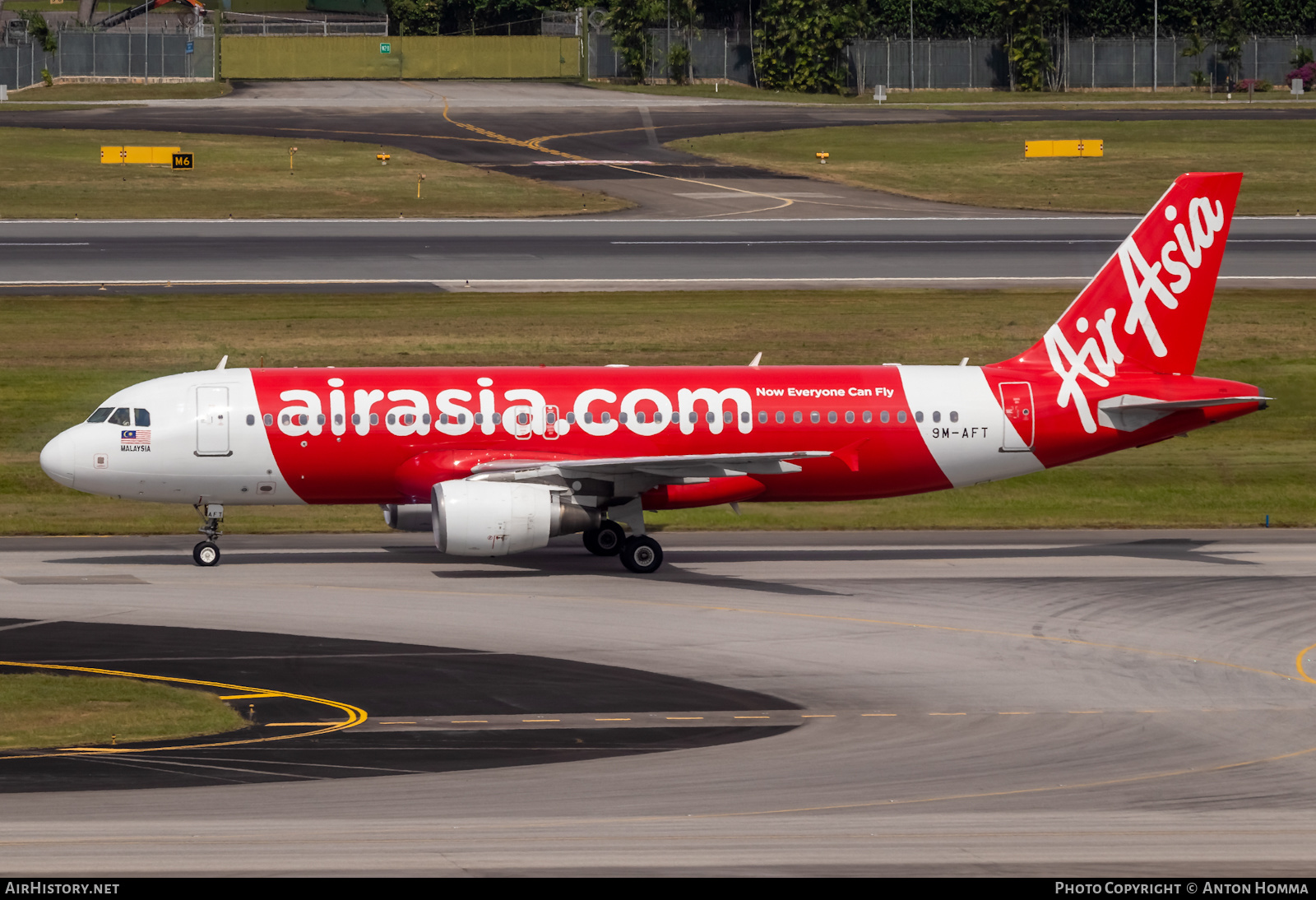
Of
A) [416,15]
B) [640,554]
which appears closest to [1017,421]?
[640,554]

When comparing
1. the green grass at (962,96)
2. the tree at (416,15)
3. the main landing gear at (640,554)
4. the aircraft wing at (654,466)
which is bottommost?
the main landing gear at (640,554)

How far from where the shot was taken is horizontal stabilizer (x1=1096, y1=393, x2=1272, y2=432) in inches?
1604

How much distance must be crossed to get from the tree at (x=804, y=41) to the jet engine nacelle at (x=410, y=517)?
10362cm

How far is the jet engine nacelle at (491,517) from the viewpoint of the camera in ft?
120

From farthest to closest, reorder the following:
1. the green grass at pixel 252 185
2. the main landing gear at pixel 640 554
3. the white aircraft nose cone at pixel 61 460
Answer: the green grass at pixel 252 185, the main landing gear at pixel 640 554, the white aircraft nose cone at pixel 61 460

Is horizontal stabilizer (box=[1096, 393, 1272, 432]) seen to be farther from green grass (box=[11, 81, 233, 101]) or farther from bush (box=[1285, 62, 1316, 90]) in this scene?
bush (box=[1285, 62, 1316, 90])

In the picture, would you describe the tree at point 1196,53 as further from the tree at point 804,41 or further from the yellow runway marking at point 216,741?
the yellow runway marking at point 216,741

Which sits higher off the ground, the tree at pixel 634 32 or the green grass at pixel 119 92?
the tree at pixel 634 32

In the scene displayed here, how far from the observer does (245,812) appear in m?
22.2

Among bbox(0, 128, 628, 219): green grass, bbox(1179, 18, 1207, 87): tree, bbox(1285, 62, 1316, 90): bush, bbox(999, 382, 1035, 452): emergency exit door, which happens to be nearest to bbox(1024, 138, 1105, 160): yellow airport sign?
bbox(0, 128, 628, 219): green grass

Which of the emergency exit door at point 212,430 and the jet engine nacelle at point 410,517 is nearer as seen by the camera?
the emergency exit door at point 212,430

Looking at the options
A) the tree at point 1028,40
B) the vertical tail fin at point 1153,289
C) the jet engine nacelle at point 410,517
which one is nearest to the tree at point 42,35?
the tree at point 1028,40

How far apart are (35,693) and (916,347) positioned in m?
40.2
